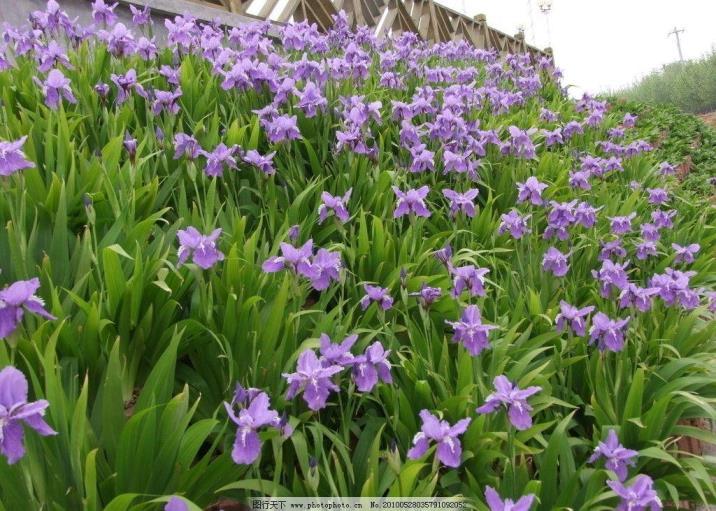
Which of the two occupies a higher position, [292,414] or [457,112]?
[457,112]

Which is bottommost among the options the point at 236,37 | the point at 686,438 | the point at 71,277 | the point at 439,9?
the point at 686,438

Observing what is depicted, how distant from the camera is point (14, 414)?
1.01 metres

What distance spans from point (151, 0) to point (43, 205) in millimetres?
4099

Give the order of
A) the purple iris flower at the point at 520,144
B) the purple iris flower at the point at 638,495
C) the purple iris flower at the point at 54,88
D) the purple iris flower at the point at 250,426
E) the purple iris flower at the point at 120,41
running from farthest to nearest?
the purple iris flower at the point at 520,144
the purple iris flower at the point at 120,41
the purple iris flower at the point at 54,88
the purple iris flower at the point at 638,495
the purple iris flower at the point at 250,426

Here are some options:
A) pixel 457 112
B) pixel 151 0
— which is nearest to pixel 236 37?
pixel 457 112

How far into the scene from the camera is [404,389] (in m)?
1.86

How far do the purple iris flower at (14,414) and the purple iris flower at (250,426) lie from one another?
1.11ft

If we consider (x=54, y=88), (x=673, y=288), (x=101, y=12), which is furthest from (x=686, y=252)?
(x=101, y=12)

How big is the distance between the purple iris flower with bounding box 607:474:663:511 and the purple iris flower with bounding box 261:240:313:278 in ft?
3.18

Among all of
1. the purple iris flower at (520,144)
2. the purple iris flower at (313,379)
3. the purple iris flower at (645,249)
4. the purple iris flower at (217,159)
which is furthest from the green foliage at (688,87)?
the purple iris flower at (313,379)

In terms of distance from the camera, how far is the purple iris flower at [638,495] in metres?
1.29

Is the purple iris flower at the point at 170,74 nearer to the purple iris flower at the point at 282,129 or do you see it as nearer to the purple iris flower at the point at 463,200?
the purple iris flower at the point at 282,129

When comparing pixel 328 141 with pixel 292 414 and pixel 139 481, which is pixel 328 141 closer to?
pixel 292 414

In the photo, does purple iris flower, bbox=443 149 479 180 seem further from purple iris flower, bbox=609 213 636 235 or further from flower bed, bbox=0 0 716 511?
purple iris flower, bbox=609 213 636 235
